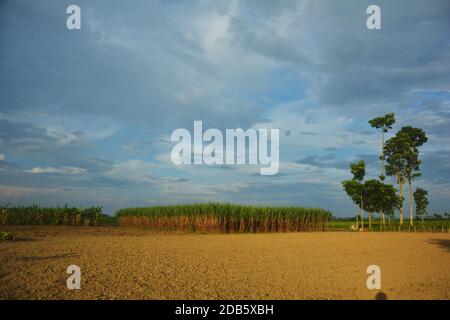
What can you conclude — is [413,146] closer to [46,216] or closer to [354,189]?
[354,189]

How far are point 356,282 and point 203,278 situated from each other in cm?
307

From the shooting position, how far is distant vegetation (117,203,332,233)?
23422 mm

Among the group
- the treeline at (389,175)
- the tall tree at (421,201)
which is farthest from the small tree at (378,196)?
the tall tree at (421,201)

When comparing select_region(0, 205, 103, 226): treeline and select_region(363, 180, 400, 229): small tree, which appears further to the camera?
select_region(363, 180, 400, 229): small tree

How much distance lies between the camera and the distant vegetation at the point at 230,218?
2342 centimetres

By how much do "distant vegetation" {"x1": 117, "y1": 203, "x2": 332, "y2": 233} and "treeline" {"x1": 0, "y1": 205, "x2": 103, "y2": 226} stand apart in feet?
15.0

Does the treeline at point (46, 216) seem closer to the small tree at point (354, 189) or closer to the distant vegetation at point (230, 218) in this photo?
the distant vegetation at point (230, 218)

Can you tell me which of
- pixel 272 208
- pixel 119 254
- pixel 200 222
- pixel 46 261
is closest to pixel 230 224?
pixel 200 222

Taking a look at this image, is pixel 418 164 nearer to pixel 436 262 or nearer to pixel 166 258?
pixel 436 262

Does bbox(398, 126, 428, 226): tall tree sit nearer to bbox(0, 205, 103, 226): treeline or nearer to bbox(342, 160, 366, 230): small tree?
bbox(342, 160, 366, 230): small tree

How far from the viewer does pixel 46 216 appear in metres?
26.0

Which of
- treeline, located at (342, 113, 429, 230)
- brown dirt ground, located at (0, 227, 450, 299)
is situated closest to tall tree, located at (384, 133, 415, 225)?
treeline, located at (342, 113, 429, 230)
